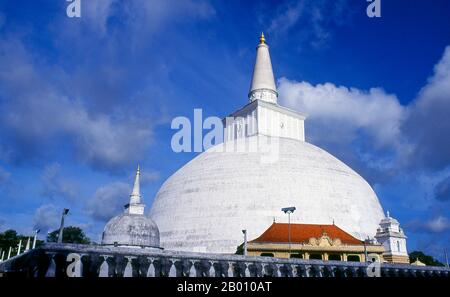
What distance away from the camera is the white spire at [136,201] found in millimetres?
43166

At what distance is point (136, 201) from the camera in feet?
144

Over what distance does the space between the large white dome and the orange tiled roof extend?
4.97ft

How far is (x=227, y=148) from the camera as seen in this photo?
157 ft

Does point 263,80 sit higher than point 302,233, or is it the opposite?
point 263,80

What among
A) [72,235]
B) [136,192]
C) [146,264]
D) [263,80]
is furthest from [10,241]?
[146,264]

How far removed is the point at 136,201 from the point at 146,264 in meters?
32.2

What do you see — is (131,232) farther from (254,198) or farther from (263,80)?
(263,80)

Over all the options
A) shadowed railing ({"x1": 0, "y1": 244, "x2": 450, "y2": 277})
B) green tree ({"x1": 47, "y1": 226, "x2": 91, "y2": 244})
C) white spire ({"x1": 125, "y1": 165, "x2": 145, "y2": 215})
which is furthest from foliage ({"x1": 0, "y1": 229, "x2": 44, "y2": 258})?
Answer: shadowed railing ({"x1": 0, "y1": 244, "x2": 450, "y2": 277})

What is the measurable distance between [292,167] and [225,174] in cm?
706

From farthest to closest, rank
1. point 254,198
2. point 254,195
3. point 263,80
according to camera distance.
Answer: point 263,80, point 254,195, point 254,198

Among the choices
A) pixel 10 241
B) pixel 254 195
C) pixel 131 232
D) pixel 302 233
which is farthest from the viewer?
pixel 10 241

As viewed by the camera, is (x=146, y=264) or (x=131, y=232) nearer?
(x=146, y=264)

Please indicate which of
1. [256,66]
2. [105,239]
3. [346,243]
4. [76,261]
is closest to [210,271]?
[76,261]
